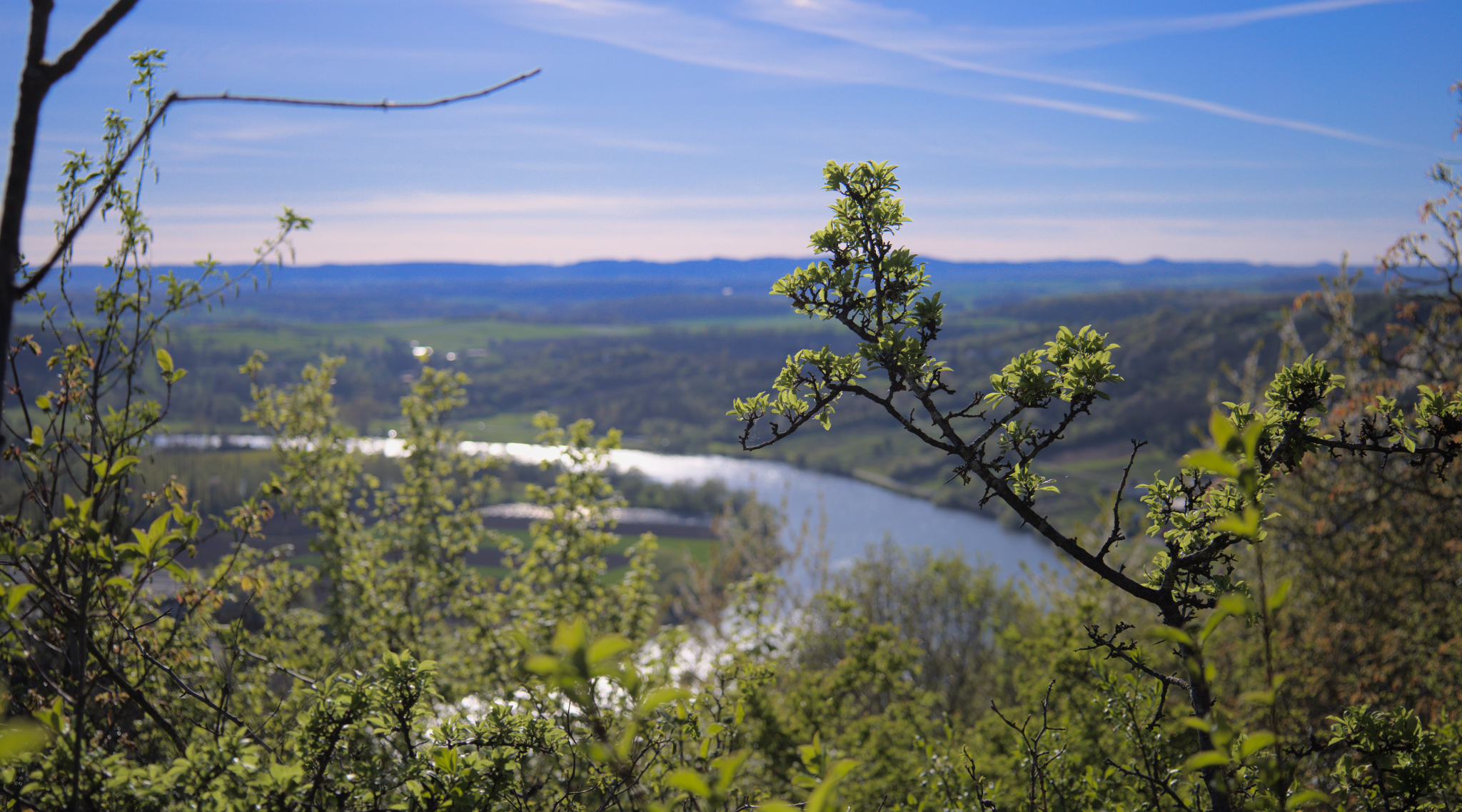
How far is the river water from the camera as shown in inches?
2329

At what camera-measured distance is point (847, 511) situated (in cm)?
7419

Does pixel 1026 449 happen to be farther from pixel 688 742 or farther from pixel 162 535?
pixel 162 535

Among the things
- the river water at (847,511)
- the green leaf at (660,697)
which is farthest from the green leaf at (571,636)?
the river water at (847,511)

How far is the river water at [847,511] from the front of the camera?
194ft

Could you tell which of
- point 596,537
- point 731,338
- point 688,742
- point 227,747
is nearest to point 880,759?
point 688,742

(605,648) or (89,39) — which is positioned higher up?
(89,39)

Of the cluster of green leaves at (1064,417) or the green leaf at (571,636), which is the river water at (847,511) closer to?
the cluster of green leaves at (1064,417)

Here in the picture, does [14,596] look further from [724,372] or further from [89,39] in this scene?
[724,372]

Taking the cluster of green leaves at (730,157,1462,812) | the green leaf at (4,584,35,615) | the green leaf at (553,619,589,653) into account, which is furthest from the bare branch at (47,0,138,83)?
the cluster of green leaves at (730,157,1462,812)

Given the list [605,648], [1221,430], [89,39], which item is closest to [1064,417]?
[1221,430]

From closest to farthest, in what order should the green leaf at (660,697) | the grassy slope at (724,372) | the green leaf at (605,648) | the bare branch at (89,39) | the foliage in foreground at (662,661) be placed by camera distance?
the green leaf at (605,648) < the green leaf at (660,697) < the bare branch at (89,39) < the foliage in foreground at (662,661) < the grassy slope at (724,372)

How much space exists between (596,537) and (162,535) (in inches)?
250

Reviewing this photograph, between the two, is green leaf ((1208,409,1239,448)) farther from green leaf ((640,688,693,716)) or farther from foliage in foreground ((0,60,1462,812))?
green leaf ((640,688,693,716))

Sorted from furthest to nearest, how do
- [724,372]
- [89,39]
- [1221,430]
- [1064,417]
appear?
[724,372] < [1064,417] < [89,39] < [1221,430]
